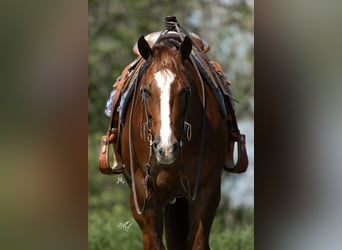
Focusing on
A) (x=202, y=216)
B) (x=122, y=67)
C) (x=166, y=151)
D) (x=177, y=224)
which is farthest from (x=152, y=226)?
(x=122, y=67)

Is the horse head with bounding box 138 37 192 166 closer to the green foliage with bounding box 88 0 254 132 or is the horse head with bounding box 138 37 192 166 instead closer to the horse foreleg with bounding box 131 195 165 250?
the horse foreleg with bounding box 131 195 165 250

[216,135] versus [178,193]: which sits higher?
[216,135]

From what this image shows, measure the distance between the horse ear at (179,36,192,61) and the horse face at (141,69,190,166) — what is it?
0.22 meters

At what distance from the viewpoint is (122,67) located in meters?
6.13

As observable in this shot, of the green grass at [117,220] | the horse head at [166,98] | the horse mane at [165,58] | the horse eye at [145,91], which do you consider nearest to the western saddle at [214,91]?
the horse mane at [165,58]

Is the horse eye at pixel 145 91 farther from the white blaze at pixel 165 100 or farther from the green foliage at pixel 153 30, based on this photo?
the green foliage at pixel 153 30

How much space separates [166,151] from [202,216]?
0.71 meters

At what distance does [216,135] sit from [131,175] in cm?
62

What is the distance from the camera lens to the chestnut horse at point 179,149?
435cm
